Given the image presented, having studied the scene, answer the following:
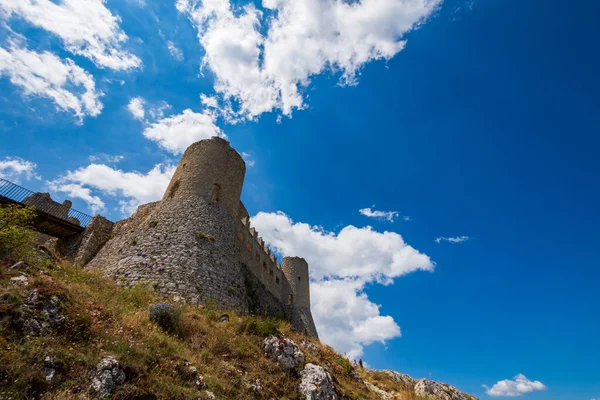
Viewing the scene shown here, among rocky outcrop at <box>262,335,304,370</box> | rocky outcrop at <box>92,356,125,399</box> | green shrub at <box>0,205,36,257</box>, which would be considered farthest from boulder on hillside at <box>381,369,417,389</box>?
green shrub at <box>0,205,36,257</box>

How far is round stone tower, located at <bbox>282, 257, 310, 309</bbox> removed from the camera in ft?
137

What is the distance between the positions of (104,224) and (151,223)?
5.88 metres

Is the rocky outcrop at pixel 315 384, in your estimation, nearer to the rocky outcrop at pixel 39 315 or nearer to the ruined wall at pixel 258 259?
the rocky outcrop at pixel 39 315

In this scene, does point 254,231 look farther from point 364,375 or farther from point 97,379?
point 97,379

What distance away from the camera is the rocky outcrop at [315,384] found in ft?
27.8

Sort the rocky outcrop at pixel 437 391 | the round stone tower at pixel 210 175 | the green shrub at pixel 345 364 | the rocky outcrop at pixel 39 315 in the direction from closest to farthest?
the rocky outcrop at pixel 39 315 → the green shrub at pixel 345 364 → the rocky outcrop at pixel 437 391 → the round stone tower at pixel 210 175

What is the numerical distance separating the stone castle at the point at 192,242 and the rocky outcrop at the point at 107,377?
8595 millimetres

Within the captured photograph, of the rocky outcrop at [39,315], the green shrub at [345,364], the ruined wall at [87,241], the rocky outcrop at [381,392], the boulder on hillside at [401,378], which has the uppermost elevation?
the ruined wall at [87,241]

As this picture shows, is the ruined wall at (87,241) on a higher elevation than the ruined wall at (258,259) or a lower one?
lower

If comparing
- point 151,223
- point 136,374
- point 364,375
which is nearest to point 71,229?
point 151,223

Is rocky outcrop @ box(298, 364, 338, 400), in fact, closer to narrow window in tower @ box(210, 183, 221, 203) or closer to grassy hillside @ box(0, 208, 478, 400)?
grassy hillside @ box(0, 208, 478, 400)

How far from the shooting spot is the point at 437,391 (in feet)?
41.4

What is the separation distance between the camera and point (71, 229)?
70.5 feet

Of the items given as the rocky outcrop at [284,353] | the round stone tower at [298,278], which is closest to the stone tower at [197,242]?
the rocky outcrop at [284,353]
